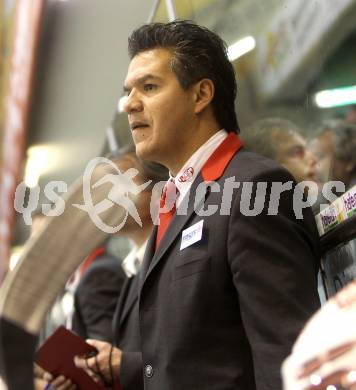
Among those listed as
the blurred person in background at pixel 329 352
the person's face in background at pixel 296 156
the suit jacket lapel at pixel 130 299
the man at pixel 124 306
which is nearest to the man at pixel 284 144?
the person's face in background at pixel 296 156

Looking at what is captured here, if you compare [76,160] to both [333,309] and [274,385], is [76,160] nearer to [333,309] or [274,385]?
[274,385]

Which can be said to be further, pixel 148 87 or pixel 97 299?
pixel 97 299

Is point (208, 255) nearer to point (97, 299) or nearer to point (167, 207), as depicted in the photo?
point (167, 207)

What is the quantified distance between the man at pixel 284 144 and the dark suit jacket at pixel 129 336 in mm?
428

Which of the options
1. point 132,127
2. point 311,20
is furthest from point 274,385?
point 311,20

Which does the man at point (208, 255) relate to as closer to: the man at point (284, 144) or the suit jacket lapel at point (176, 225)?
the suit jacket lapel at point (176, 225)

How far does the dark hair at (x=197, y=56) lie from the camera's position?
1.35 meters

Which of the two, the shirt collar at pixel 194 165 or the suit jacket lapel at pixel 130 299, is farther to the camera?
the suit jacket lapel at pixel 130 299

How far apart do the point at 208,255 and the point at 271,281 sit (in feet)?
0.42

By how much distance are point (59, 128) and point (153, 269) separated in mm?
1601

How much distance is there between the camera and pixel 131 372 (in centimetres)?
134

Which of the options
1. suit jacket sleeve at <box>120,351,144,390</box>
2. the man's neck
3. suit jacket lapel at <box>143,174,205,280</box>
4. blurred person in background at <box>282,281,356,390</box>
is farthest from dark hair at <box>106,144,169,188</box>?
blurred person in background at <box>282,281,356,390</box>

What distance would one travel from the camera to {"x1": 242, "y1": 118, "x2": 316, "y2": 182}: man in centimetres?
139

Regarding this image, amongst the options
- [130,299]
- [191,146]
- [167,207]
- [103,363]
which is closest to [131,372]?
[103,363]
